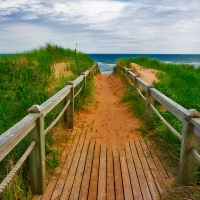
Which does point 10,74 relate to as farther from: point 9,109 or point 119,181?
point 119,181

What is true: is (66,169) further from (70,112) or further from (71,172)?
(70,112)

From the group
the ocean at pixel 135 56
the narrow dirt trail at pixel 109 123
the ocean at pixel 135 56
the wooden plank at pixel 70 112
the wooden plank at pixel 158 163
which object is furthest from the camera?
the ocean at pixel 135 56

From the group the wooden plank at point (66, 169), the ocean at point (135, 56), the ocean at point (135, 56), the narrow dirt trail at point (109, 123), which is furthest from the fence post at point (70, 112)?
the ocean at point (135, 56)

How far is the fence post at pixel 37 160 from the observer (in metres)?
3.01

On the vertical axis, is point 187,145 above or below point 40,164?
above

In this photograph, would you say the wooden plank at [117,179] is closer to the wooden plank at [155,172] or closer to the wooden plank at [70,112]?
the wooden plank at [155,172]

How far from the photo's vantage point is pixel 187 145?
3.17 metres

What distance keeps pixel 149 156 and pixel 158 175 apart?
2.25ft

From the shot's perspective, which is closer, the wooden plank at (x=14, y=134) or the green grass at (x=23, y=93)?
the wooden plank at (x=14, y=134)

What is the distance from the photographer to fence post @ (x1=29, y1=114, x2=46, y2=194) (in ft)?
9.88

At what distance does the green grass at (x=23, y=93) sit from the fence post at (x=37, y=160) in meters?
0.12

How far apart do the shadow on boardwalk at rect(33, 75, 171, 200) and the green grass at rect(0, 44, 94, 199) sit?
0.38 metres

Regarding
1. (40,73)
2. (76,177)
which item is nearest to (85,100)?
(40,73)

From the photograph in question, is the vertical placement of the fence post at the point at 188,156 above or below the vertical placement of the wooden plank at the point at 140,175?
above
